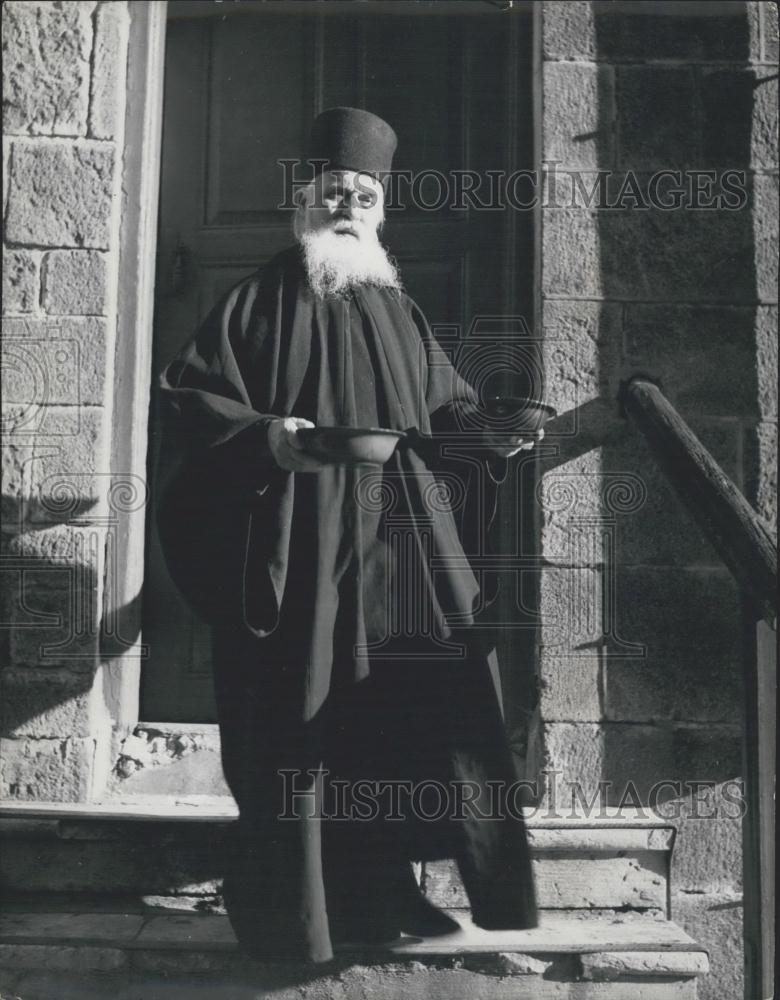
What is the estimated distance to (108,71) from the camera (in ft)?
11.2

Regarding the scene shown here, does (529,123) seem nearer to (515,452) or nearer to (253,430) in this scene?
(515,452)

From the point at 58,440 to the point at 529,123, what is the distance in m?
1.54

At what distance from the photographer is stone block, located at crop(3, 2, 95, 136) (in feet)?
11.1

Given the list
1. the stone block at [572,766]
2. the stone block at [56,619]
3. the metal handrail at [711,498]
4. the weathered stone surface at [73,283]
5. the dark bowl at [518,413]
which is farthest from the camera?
the weathered stone surface at [73,283]

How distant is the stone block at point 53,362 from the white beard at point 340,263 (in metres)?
0.59

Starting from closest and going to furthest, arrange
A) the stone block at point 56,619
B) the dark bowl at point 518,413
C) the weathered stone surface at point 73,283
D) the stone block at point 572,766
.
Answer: the dark bowl at point 518,413 → the stone block at point 572,766 → the stone block at point 56,619 → the weathered stone surface at point 73,283

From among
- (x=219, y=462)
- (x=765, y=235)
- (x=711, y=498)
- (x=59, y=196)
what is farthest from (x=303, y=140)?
(x=711, y=498)

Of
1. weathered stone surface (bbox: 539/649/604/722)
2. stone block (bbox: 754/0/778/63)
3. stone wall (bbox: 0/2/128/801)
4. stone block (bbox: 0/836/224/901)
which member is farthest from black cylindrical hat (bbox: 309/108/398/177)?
stone block (bbox: 0/836/224/901)

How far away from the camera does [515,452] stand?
3.09 meters

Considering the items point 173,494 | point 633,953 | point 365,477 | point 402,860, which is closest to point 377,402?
point 365,477

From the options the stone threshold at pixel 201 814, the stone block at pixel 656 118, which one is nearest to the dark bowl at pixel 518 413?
the stone block at pixel 656 118

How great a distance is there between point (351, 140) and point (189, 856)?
5.93 feet

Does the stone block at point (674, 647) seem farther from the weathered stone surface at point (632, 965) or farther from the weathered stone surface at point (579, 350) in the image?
the weathered stone surface at point (632, 965)

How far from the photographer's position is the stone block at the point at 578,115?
11.0ft
